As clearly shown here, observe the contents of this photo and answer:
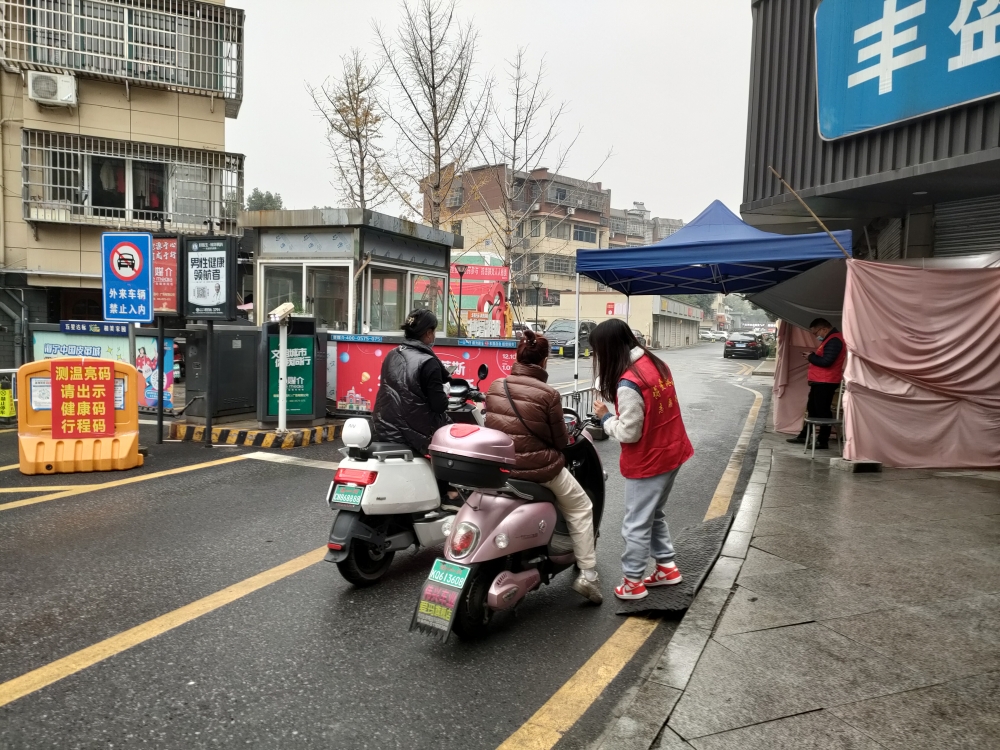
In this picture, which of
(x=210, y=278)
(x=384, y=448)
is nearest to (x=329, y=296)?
(x=210, y=278)

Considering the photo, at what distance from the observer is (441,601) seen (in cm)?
333

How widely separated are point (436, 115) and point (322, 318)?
9529 millimetres

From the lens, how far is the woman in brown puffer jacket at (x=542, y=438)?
378 cm

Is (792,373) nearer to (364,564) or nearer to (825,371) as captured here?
(825,371)

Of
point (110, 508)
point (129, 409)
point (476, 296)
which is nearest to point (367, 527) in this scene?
point (110, 508)

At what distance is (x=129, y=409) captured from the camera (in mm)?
7527

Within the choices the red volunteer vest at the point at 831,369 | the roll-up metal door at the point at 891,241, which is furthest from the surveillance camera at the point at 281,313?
the roll-up metal door at the point at 891,241

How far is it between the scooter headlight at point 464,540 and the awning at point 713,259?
6128 millimetres

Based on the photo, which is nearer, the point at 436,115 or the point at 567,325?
the point at 436,115

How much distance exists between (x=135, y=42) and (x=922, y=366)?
18.2 m

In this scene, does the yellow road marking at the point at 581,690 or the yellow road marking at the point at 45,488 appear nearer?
the yellow road marking at the point at 581,690

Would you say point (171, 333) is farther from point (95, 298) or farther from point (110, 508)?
point (95, 298)

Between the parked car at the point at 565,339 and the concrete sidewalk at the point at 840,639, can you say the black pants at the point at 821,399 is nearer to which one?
the concrete sidewalk at the point at 840,639

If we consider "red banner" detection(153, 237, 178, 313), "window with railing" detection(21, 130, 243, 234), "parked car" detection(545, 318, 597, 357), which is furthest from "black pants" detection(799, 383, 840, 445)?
"parked car" detection(545, 318, 597, 357)
